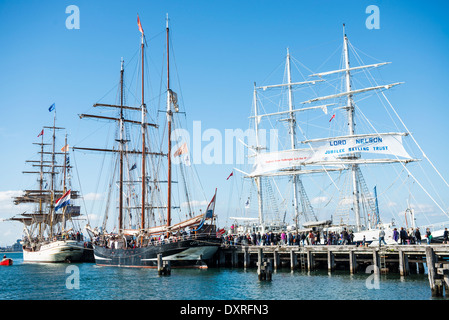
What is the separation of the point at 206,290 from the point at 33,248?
5630cm

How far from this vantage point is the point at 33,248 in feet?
243

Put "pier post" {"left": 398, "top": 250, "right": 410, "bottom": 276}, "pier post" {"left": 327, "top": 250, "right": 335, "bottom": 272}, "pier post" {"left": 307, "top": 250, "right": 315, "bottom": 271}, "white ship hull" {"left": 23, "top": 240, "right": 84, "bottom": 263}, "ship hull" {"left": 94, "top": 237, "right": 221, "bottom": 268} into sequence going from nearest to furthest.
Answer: "pier post" {"left": 398, "top": 250, "right": 410, "bottom": 276}, "pier post" {"left": 327, "top": 250, "right": 335, "bottom": 272}, "pier post" {"left": 307, "top": 250, "right": 315, "bottom": 271}, "ship hull" {"left": 94, "top": 237, "right": 221, "bottom": 268}, "white ship hull" {"left": 23, "top": 240, "right": 84, "bottom": 263}

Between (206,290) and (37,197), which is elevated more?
(37,197)

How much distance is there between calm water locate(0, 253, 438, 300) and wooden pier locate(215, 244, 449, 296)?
0.98 meters

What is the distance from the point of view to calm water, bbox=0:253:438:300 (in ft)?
80.6

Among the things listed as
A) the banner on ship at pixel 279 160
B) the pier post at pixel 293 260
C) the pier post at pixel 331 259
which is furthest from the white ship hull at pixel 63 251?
the pier post at pixel 331 259

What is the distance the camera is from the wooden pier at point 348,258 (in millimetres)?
28072

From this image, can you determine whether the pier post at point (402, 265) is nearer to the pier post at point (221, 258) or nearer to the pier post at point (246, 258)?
the pier post at point (246, 258)

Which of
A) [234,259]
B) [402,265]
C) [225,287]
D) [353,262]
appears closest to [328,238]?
[353,262]

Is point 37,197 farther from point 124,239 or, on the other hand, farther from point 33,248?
point 124,239

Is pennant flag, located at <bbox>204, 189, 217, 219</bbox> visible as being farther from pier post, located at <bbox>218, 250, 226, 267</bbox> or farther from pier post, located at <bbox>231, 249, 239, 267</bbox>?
pier post, located at <bbox>218, 250, 226, 267</bbox>

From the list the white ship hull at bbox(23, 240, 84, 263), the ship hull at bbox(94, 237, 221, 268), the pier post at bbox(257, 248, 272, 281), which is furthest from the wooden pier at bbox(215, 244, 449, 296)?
the white ship hull at bbox(23, 240, 84, 263)

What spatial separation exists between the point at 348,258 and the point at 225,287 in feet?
40.5
